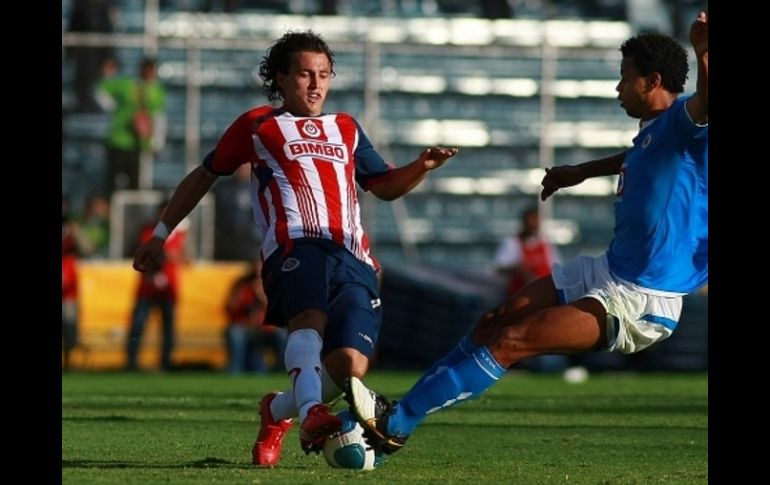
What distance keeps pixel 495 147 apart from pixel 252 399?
400 inches

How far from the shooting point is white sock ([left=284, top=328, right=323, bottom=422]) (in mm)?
7273

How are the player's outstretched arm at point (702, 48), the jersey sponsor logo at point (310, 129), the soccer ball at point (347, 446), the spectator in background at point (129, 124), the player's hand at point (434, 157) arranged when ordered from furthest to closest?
1. the spectator in background at point (129, 124)
2. the jersey sponsor logo at point (310, 129)
3. the player's hand at point (434, 157)
4. the soccer ball at point (347, 446)
5. the player's outstretched arm at point (702, 48)

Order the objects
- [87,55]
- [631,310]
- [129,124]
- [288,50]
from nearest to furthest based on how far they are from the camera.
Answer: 1. [631,310]
2. [288,50]
3. [129,124]
4. [87,55]

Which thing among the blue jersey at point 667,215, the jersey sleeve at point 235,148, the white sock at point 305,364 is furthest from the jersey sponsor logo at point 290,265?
the blue jersey at point 667,215

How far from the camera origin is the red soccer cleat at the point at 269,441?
25.9 feet

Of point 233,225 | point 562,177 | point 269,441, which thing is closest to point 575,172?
point 562,177

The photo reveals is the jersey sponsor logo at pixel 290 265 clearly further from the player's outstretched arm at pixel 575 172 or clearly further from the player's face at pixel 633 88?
the player's face at pixel 633 88

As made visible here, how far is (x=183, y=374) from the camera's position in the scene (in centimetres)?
1873

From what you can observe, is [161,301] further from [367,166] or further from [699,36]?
[699,36]

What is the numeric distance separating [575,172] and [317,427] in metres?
2.23

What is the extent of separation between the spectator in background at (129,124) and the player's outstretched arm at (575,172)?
1284 cm

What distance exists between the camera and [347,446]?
7.22 m

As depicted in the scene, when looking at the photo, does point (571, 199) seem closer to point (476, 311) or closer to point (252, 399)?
point (476, 311)
